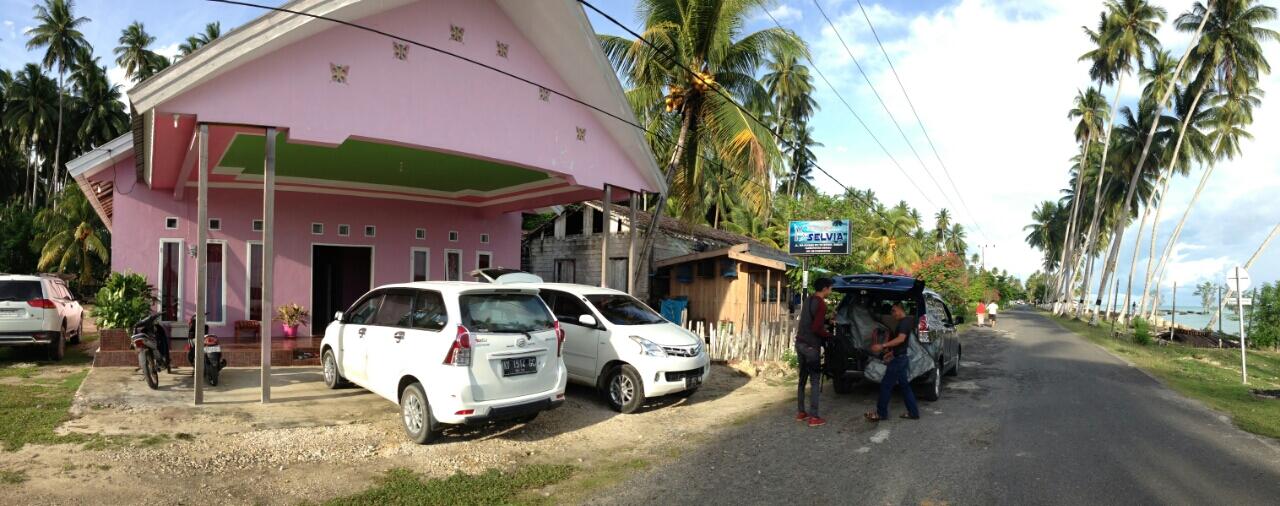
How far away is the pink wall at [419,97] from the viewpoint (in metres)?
7.90

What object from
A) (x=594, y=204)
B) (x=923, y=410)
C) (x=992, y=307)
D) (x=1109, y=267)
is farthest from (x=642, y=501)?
(x=1109, y=267)

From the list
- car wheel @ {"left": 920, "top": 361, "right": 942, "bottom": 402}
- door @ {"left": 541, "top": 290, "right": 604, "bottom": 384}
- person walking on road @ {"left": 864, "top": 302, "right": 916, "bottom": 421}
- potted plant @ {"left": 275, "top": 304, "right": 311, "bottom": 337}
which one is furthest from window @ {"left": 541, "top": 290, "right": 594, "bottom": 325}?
potted plant @ {"left": 275, "top": 304, "right": 311, "bottom": 337}

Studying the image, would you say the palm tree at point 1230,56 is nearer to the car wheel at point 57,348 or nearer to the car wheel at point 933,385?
the car wheel at point 933,385

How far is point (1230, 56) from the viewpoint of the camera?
105ft

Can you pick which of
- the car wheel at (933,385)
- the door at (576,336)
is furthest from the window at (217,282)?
the car wheel at (933,385)

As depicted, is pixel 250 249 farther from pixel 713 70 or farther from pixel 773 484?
pixel 773 484

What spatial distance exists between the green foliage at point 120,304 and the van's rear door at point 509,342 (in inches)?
262

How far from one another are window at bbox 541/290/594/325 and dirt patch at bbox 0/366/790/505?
1.10 meters

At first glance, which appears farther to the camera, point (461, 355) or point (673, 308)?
point (673, 308)

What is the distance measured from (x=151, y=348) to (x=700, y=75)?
1136 centimetres

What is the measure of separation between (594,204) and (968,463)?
16032mm

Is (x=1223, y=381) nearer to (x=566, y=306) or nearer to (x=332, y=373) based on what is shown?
(x=566, y=306)

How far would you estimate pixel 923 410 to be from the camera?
870 cm

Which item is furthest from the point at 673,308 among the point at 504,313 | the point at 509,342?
the point at 509,342
